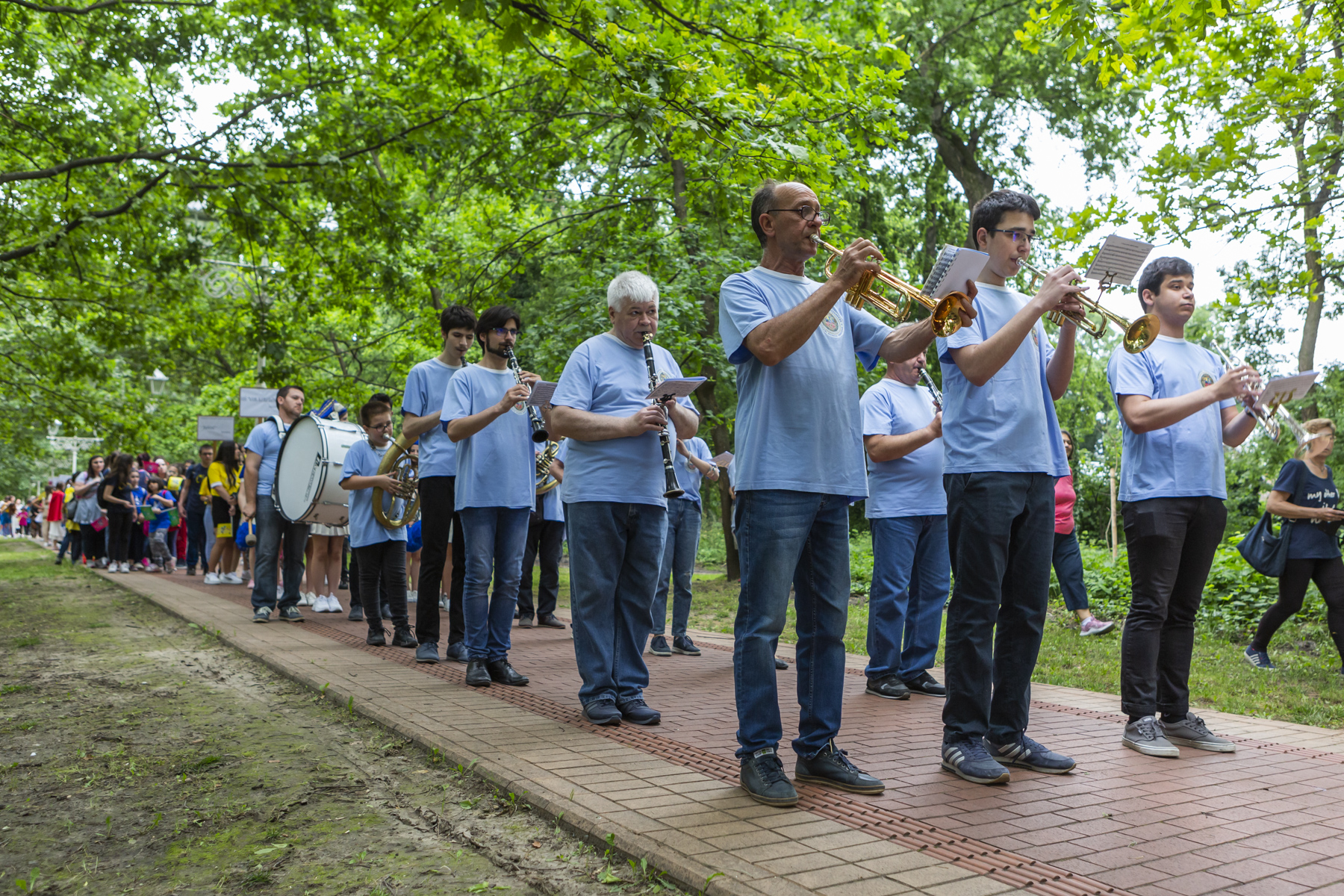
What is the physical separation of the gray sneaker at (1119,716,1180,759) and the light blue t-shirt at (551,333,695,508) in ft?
8.04

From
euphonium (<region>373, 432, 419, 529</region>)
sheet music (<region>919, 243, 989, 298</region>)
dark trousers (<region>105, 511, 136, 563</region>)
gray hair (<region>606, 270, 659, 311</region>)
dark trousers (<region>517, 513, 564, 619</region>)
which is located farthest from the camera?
dark trousers (<region>105, 511, 136, 563</region>)

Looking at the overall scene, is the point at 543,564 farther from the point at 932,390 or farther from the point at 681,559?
the point at 932,390

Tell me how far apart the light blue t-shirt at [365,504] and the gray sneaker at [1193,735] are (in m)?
5.61

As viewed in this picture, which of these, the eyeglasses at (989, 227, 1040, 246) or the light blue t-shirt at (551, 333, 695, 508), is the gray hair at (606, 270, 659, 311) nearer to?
the light blue t-shirt at (551, 333, 695, 508)

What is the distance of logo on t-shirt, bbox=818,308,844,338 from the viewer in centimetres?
405

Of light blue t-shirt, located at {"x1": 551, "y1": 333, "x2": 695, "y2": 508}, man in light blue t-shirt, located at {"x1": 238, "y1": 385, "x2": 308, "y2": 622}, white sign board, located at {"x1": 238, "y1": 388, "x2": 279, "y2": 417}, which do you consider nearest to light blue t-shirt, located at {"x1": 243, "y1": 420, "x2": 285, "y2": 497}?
man in light blue t-shirt, located at {"x1": 238, "y1": 385, "x2": 308, "y2": 622}

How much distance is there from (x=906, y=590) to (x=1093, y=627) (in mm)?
4591

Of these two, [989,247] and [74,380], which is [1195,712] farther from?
[74,380]

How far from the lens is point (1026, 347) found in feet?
14.3

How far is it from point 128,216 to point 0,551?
67.2ft

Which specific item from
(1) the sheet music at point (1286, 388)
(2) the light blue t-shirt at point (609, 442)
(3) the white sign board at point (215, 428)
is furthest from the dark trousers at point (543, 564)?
(3) the white sign board at point (215, 428)

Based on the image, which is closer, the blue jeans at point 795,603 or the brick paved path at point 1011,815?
the brick paved path at point 1011,815

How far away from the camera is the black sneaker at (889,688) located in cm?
618

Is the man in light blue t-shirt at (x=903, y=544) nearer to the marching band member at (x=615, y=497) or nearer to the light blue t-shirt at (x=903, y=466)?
the light blue t-shirt at (x=903, y=466)
